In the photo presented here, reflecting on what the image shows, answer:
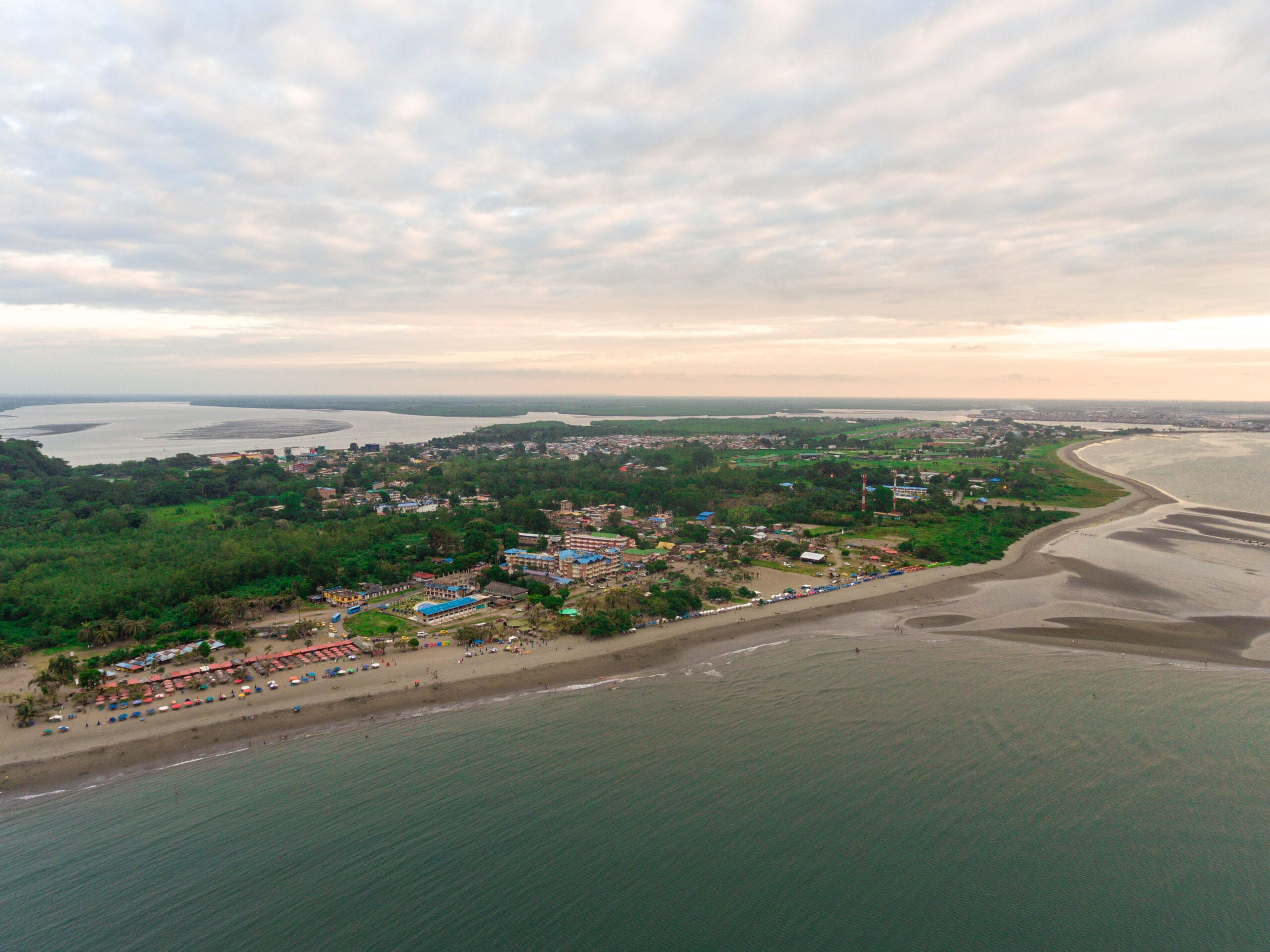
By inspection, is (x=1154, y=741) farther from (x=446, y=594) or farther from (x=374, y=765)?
(x=446, y=594)

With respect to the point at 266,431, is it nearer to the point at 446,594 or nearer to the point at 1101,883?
the point at 446,594

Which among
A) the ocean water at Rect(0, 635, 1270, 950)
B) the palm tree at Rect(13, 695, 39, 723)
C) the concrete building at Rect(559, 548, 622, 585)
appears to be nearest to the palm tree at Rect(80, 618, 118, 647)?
the palm tree at Rect(13, 695, 39, 723)

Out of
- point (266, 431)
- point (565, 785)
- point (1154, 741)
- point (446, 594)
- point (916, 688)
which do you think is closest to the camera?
point (565, 785)

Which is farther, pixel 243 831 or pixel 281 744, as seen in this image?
pixel 281 744

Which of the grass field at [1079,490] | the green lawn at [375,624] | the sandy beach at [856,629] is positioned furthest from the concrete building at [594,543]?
the grass field at [1079,490]

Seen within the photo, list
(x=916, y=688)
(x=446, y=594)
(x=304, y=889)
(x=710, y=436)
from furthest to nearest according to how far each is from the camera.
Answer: (x=710, y=436)
(x=446, y=594)
(x=916, y=688)
(x=304, y=889)

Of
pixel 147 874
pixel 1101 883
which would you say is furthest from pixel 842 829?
pixel 147 874

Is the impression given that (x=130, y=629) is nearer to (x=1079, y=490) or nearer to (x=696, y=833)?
(x=696, y=833)
